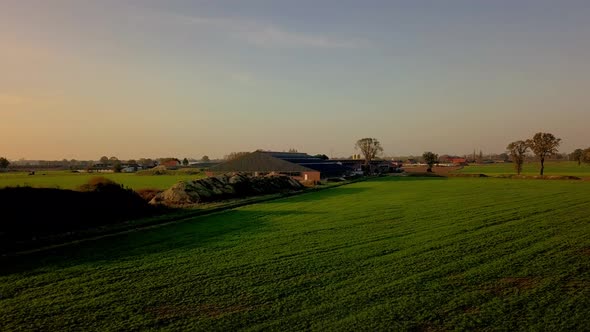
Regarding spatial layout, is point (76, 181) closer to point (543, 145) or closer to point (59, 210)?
point (59, 210)

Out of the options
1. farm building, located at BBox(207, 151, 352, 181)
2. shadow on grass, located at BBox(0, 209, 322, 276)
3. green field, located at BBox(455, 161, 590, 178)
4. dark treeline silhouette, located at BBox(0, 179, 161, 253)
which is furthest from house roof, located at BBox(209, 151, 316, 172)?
green field, located at BBox(455, 161, 590, 178)

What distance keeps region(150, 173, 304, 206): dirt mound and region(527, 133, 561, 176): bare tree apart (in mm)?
57553

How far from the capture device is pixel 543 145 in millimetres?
77062

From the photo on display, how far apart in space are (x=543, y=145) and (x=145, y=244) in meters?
82.1

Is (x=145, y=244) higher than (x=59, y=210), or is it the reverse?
(x=59, y=210)

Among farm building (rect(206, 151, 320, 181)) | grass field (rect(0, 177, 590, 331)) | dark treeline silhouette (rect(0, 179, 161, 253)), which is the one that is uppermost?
farm building (rect(206, 151, 320, 181))

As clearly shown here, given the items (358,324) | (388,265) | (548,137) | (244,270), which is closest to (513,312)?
(358,324)

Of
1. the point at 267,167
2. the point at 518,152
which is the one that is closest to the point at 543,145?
the point at 518,152

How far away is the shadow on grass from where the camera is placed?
12.6m

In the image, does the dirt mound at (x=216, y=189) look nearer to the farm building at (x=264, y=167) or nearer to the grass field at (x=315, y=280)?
the grass field at (x=315, y=280)

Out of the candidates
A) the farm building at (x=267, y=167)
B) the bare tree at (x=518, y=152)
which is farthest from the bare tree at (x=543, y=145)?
the farm building at (x=267, y=167)

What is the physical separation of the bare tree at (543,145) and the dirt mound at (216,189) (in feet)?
189

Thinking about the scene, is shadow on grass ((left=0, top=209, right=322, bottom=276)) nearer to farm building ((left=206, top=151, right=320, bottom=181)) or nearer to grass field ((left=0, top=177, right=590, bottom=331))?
grass field ((left=0, top=177, right=590, bottom=331))

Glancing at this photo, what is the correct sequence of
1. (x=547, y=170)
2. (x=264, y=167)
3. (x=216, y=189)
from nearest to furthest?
(x=216, y=189)
(x=264, y=167)
(x=547, y=170)
